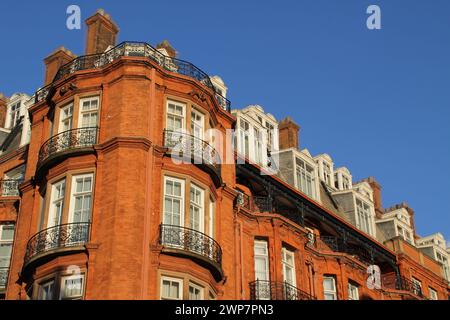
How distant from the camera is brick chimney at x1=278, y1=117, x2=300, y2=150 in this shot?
50.3m

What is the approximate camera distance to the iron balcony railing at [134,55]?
35.8 metres

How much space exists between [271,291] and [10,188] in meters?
12.8

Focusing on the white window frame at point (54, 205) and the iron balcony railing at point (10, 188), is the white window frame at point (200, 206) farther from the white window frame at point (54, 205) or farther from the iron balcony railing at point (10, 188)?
the iron balcony railing at point (10, 188)

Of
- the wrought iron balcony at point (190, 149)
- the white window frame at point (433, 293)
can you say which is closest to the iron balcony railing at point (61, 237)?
the wrought iron balcony at point (190, 149)

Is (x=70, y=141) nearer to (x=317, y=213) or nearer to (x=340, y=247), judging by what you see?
(x=317, y=213)

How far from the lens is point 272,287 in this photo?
35938mm

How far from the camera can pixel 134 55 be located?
116 feet

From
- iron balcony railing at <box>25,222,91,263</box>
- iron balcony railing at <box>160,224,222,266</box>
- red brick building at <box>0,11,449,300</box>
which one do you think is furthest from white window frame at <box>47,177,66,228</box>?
iron balcony railing at <box>160,224,222,266</box>

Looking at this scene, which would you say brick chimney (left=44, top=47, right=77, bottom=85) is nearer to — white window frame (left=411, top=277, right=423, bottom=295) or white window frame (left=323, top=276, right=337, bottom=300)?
white window frame (left=323, top=276, right=337, bottom=300)

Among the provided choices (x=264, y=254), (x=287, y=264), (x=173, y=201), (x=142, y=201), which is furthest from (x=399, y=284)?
(x=142, y=201)

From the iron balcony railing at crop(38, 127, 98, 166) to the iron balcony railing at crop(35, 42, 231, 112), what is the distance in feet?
10.6

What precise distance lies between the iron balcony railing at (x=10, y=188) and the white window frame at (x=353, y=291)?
54.7ft
